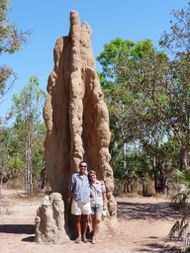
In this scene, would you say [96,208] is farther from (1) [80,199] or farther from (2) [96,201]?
(1) [80,199]

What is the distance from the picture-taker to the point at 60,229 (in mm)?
10641

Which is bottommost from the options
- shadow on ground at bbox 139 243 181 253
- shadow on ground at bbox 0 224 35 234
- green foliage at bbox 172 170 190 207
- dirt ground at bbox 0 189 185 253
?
shadow on ground at bbox 139 243 181 253

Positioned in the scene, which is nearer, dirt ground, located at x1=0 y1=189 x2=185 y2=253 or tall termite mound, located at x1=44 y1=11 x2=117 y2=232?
dirt ground, located at x1=0 y1=189 x2=185 y2=253

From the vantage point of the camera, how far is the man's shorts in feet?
35.2

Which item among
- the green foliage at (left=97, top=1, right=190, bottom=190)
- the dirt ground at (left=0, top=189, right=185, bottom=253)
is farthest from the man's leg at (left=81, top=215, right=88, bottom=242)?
the green foliage at (left=97, top=1, right=190, bottom=190)

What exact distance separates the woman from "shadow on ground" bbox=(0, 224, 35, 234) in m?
2.26

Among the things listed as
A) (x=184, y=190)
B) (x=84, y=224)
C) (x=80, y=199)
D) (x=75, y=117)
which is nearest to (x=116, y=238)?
(x=84, y=224)

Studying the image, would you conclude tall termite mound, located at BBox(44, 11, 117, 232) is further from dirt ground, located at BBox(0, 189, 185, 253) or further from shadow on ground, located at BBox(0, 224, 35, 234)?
shadow on ground, located at BBox(0, 224, 35, 234)

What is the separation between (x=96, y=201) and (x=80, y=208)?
1.45 feet

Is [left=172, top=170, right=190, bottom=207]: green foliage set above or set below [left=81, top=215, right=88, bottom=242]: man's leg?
above

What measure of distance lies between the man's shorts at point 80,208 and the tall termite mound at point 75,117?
107 centimetres

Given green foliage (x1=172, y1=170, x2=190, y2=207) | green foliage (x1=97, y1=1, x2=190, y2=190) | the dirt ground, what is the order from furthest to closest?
1. green foliage (x1=97, y1=1, x2=190, y2=190)
2. the dirt ground
3. green foliage (x1=172, y1=170, x2=190, y2=207)

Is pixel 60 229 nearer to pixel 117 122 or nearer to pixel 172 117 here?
pixel 172 117

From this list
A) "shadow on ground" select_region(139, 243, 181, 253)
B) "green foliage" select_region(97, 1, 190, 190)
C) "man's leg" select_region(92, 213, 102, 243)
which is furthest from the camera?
"green foliage" select_region(97, 1, 190, 190)
